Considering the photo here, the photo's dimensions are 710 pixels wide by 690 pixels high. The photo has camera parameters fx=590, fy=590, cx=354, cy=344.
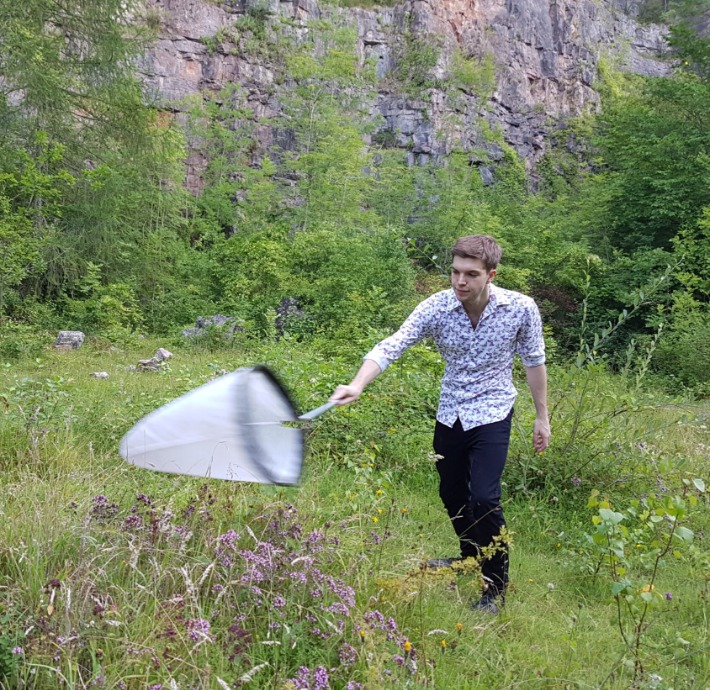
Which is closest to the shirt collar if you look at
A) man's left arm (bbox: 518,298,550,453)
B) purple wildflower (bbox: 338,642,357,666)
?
man's left arm (bbox: 518,298,550,453)

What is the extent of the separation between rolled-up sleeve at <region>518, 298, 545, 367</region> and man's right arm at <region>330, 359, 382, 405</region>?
76cm

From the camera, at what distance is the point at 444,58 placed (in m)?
40.9

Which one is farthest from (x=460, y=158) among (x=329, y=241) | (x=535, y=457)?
(x=535, y=457)

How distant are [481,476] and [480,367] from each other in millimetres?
525

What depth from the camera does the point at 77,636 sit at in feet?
5.52

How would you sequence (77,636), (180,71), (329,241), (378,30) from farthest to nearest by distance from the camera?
(378,30) → (180,71) → (329,241) → (77,636)

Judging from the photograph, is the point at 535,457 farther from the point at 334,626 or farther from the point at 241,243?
the point at 241,243

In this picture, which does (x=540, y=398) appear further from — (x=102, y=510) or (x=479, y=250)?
(x=102, y=510)

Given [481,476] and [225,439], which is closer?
[225,439]

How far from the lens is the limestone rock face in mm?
34188

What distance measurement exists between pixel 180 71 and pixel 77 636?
122 ft

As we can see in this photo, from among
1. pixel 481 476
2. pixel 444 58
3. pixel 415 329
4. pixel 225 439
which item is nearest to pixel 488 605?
pixel 481 476

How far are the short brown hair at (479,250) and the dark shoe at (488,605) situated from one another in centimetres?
156

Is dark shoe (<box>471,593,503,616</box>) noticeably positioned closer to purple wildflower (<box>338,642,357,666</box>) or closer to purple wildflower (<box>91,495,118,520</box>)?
purple wildflower (<box>338,642,357,666</box>)
